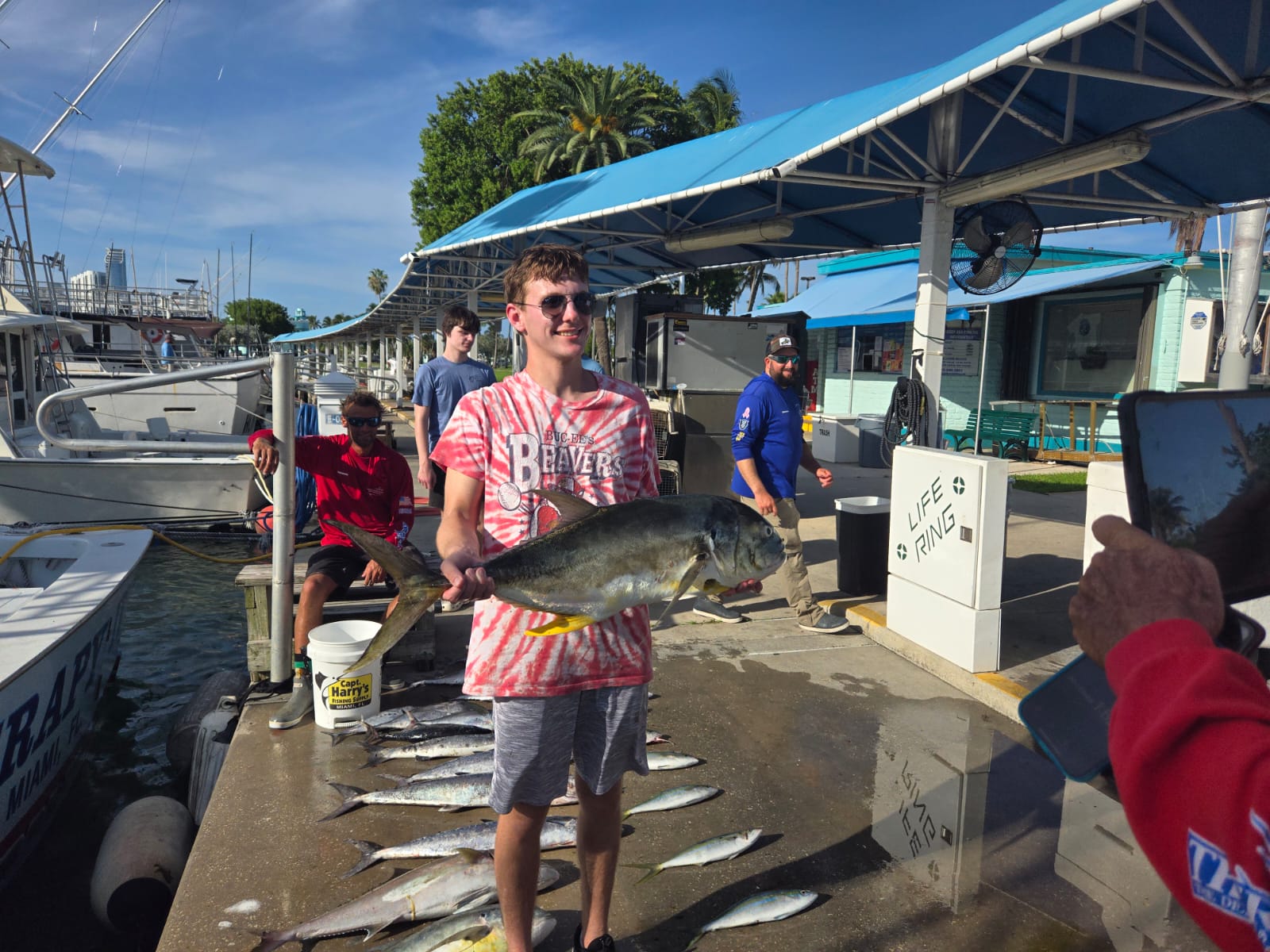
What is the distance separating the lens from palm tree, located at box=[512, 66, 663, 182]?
102 ft

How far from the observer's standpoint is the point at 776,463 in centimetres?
632

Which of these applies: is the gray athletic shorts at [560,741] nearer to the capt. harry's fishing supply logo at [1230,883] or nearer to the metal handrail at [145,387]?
the capt. harry's fishing supply logo at [1230,883]

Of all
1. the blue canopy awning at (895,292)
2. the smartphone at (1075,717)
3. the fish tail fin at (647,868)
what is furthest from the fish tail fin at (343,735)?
the blue canopy awning at (895,292)

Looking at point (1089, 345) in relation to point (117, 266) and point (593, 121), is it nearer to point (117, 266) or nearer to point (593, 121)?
point (593, 121)

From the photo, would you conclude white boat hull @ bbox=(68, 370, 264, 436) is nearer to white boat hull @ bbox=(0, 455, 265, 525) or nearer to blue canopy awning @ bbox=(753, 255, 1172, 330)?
white boat hull @ bbox=(0, 455, 265, 525)

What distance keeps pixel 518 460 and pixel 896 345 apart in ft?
61.8

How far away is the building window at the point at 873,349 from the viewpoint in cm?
1967

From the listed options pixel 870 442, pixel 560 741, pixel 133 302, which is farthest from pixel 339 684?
pixel 133 302

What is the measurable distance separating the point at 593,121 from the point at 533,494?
3196 cm

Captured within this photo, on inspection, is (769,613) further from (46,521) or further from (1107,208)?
(46,521)

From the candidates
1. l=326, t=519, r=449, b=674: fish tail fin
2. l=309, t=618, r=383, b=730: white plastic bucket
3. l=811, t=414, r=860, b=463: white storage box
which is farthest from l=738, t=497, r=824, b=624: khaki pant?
l=811, t=414, r=860, b=463: white storage box

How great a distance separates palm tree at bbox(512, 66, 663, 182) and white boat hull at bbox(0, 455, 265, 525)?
74.6 feet

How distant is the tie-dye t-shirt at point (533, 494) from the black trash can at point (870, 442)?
14.4 m

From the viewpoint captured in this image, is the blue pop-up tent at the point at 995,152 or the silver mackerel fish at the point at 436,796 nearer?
the silver mackerel fish at the point at 436,796
